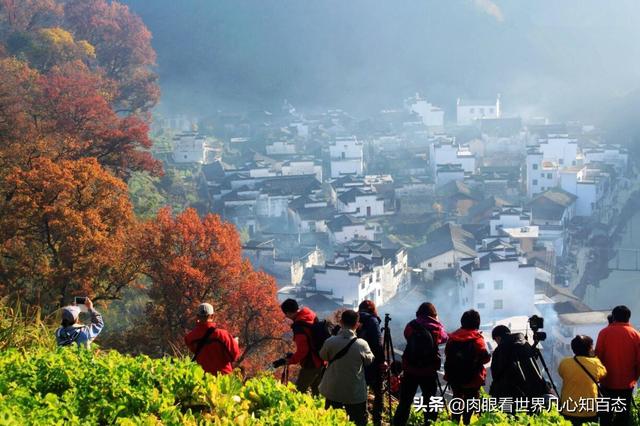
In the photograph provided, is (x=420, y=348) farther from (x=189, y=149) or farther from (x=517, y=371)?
(x=189, y=149)

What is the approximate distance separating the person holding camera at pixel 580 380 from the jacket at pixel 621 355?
14cm

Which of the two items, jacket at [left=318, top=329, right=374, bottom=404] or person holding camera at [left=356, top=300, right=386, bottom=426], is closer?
jacket at [left=318, top=329, right=374, bottom=404]

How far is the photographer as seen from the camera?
4438mm

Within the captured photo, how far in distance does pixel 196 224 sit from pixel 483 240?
1472 centimetres

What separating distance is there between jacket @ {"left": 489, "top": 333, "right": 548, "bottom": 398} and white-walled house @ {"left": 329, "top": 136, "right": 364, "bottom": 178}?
3356 cm

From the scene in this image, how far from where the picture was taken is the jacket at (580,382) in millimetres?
4488

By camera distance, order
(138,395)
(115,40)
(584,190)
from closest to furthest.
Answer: (138,395) → (115,40) → (584,190)

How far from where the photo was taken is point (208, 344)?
4703 millimetres

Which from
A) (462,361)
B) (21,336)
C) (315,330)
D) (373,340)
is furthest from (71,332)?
(462,361)

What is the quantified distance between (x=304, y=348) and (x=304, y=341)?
0.20ft

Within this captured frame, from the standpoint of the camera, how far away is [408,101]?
51500mm

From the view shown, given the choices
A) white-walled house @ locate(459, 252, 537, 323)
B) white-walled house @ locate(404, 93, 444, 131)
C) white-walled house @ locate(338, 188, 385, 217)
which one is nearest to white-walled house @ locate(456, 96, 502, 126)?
white-walled house @ locate(404, 93, 444, 131)

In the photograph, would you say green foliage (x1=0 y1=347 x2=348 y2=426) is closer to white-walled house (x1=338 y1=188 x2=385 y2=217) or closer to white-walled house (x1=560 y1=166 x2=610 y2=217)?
white-walled house (x1=338 y1=188 x2=385 y2=217)

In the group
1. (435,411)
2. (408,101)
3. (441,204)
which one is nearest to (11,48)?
(441,204)
